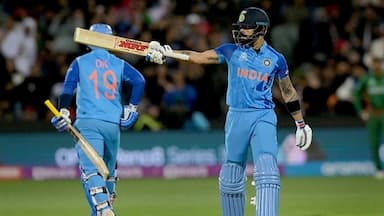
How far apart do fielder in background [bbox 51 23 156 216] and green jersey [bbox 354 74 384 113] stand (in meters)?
7.93

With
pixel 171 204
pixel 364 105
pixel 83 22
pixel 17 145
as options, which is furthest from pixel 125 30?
pixel 171 204

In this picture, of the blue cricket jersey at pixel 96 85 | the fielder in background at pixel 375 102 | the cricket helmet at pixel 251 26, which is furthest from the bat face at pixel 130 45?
the fielder in background at pixel 375 102

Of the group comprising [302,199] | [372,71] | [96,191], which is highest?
[372,71]

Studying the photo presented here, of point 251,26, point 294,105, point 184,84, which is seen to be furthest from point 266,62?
point 184,84

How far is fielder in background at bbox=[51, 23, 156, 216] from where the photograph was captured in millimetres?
8891

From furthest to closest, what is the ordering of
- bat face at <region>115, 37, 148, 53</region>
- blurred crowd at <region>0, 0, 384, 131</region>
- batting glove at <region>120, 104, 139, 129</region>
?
blurred crowd at <region>0, 0, 384, 131</region>
batting glove at <region>120, 104, 139, 129</region>
bat face at <region>115, 37, 148, 53</region>

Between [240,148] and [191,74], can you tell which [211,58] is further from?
[191,74]

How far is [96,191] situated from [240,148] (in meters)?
1.30

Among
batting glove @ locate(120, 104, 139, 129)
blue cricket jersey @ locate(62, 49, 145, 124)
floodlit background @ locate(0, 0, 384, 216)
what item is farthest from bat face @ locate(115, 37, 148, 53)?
floodlit background @ locate(0, 0, 384, 216)

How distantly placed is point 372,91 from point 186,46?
3.43 metres

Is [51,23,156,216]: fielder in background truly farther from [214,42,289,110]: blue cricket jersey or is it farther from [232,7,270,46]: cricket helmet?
[232,7,270,46]: cricket helmet

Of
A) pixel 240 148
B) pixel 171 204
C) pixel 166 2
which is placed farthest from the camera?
pixel 166 2

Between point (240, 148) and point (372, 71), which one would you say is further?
point (372, 71)

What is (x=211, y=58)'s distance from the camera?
8648 millimetres
